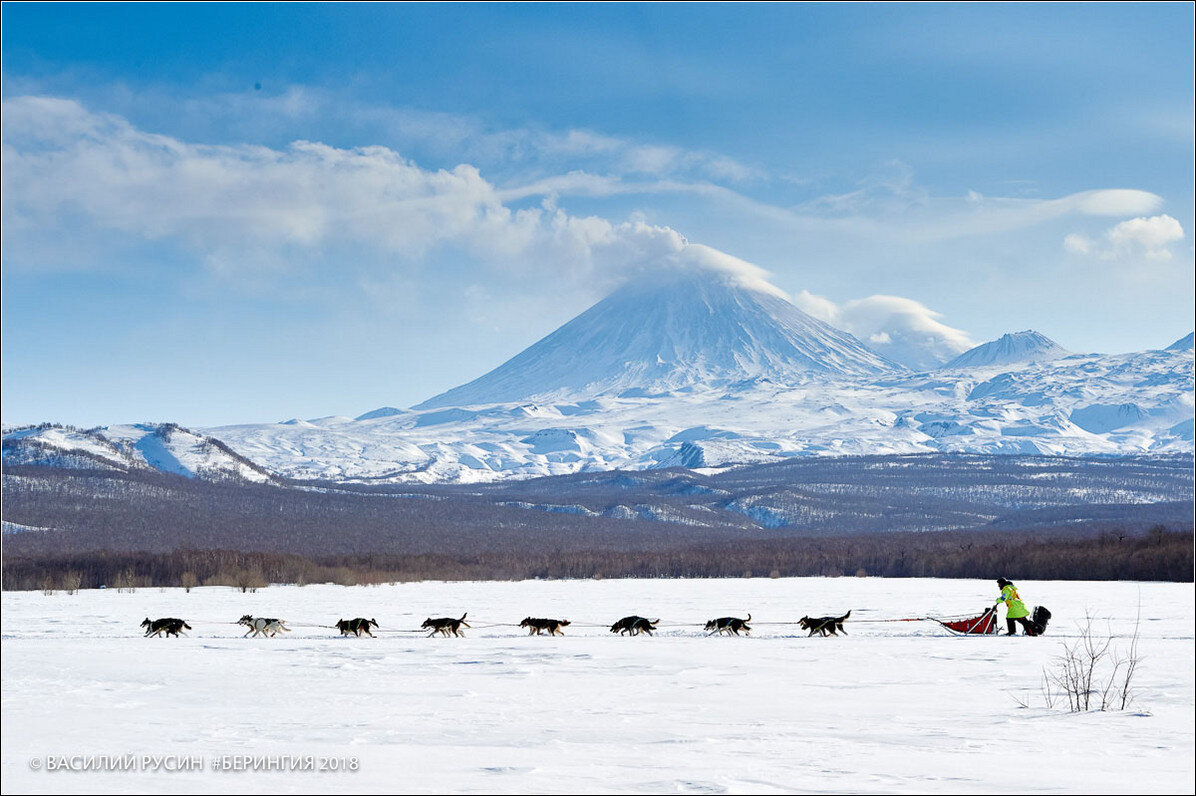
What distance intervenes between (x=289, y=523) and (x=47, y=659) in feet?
398

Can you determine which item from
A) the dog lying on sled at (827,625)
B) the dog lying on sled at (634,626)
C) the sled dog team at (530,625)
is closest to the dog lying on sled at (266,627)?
the sled dog team at (530,625)

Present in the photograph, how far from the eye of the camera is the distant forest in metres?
68.9

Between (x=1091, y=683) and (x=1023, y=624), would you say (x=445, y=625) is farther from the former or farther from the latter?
(x=1091, y=683)

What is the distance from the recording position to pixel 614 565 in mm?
87375

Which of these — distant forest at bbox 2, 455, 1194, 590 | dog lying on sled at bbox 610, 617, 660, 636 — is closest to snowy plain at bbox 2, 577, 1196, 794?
dog lying on sled at bbox 610, 617, 660, 636

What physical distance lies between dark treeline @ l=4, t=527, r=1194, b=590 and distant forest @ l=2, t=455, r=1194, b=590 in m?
0.21

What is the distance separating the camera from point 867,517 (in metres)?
192

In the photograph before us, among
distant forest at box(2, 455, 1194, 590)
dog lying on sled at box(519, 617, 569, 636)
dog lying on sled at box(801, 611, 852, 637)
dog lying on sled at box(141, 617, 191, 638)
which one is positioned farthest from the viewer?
distant forest at box(2, 455, 1194, 590)

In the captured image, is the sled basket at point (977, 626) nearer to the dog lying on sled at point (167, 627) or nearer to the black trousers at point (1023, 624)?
the black trousers at point (1023, 624)

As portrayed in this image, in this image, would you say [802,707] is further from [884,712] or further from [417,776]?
[417,776]

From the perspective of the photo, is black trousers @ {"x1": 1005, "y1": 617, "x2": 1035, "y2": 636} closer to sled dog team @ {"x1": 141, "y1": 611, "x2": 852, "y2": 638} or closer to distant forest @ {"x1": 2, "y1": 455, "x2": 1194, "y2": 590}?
sled dog team @ {"x1": 141, "y1": 611, "x2": 852, "y2": 638}

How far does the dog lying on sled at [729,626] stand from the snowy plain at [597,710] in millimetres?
573

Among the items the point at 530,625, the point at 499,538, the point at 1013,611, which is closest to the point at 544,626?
the point at 530,625

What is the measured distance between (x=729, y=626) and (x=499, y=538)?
100971 mm
